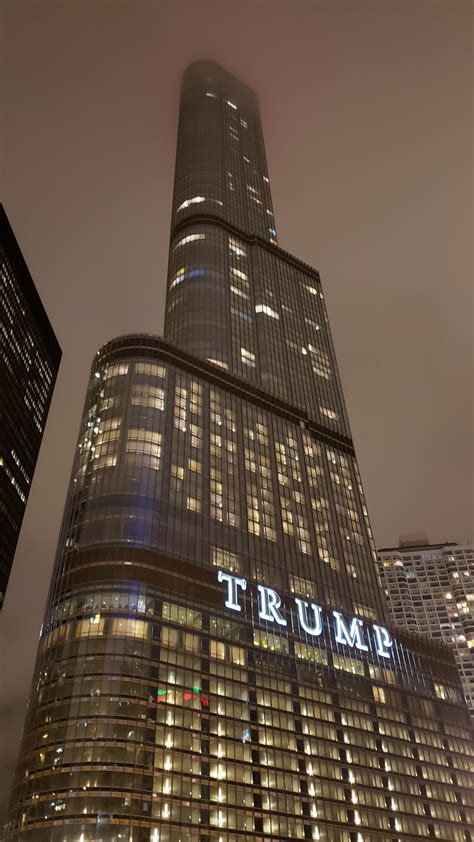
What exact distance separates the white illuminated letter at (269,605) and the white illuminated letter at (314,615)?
15.0ft

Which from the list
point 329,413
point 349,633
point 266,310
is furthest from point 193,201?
point 349,633

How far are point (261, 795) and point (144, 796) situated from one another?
1967 cm

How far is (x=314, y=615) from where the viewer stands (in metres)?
119

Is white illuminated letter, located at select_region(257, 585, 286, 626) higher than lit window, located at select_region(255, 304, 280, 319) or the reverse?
the reverse

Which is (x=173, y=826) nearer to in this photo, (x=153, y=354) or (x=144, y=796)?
(x=144, y=796)

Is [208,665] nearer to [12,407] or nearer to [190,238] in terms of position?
[12,407]

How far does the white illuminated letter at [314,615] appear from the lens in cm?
11550

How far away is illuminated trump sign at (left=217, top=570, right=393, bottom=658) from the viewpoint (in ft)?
357

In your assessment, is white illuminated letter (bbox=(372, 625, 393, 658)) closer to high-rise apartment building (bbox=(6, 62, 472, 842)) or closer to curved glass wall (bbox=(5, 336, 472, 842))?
high-rise apartment building (bbox=(6, 62, 472, 842))

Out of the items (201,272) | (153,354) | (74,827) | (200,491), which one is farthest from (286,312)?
(74,827)

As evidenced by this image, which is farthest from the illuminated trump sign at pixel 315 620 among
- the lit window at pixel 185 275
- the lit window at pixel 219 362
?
the lit window at pixel 185 275

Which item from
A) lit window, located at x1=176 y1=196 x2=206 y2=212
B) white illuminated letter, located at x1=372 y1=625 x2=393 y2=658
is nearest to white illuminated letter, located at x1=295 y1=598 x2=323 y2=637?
white illuminated letter, located at x1=372 y1=625 x2=393 y2=658

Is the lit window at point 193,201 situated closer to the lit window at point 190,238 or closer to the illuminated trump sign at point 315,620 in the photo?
the lit window at point 190,238

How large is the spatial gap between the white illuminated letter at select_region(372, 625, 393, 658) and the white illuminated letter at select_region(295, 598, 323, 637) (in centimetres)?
1431
